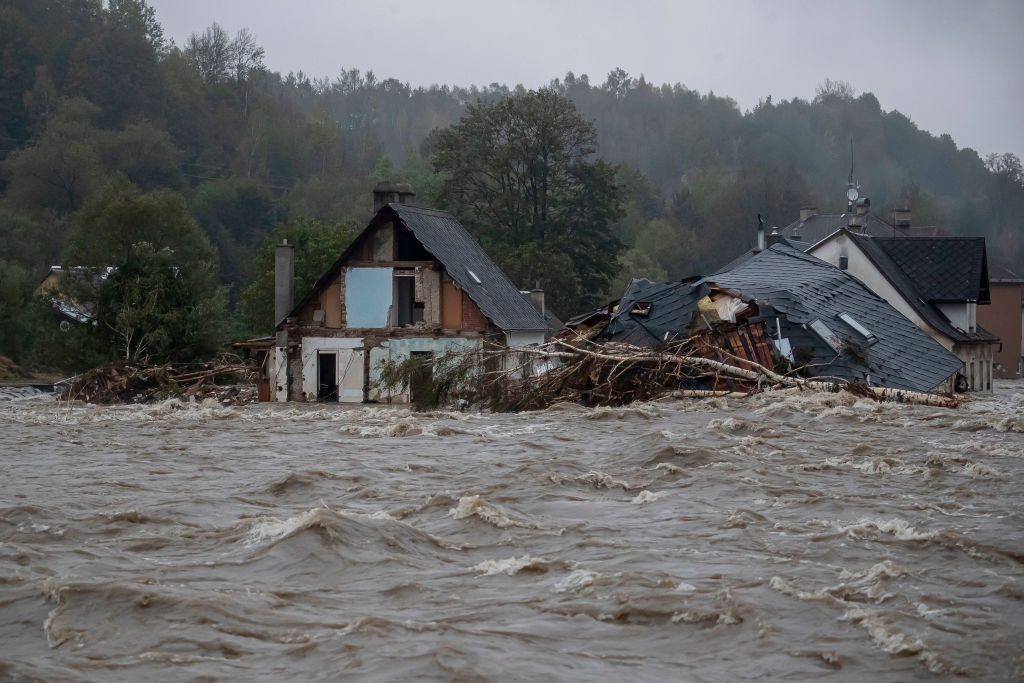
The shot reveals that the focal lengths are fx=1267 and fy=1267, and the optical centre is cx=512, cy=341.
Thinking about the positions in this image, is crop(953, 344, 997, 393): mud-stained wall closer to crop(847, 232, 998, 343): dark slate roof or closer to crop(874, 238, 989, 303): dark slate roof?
crop(847, 232, 998, 343): dark slate roof

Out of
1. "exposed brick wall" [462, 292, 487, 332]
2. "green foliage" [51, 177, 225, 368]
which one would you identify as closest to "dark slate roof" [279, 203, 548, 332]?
"exposed brick wall" [462, 292, 487, 332]

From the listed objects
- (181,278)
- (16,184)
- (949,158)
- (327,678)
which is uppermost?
(949,158)

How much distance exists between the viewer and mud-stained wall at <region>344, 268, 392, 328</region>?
3525cm

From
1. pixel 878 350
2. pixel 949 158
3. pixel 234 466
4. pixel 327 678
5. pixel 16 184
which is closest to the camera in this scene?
pixel 327 678

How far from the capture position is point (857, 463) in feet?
44.6

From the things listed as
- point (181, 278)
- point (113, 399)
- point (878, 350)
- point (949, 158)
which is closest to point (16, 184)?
point (181, 278)

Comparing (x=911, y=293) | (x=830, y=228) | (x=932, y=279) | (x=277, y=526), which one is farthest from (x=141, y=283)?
(x=277, y=526)

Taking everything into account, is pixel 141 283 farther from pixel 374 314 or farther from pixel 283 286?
pixel 374 314

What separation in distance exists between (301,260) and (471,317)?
15118 mm

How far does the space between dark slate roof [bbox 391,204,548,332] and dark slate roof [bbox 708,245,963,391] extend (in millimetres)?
7469

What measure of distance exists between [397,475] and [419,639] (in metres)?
6.52

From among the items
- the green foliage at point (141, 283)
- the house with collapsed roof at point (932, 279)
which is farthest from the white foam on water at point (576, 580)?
the green foliage at point (141, 283)

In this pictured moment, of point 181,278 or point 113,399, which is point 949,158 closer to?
point 181,278

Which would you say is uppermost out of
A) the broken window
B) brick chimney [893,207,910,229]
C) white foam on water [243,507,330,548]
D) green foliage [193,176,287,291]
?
green foliage [193,176,287,291]
